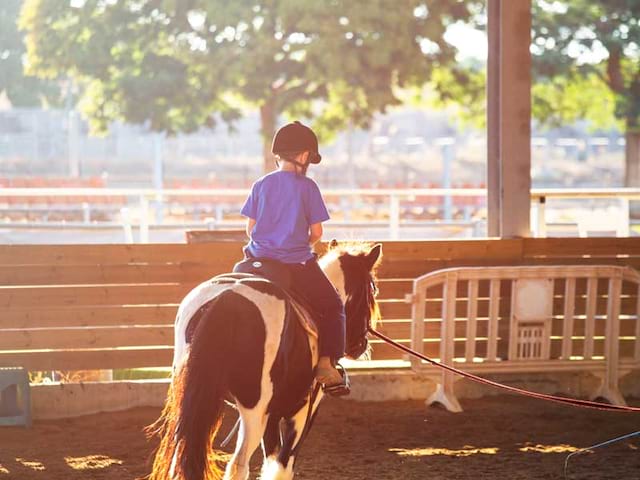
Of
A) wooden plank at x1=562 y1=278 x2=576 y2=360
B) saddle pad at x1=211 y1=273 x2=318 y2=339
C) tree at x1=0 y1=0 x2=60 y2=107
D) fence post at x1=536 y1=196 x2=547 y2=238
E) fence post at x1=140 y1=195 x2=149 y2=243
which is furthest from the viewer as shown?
tree at x1=0 y1=0 x2=60 y2=107

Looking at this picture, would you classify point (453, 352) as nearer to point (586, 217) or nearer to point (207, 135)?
point (586, 217)

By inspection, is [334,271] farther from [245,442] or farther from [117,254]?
[117,254]

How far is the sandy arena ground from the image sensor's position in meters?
6.25

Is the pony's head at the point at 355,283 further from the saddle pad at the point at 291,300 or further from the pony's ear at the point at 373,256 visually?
the saddle pad at the point at 291,300

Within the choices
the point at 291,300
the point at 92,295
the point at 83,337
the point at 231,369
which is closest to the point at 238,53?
the point at 92,295

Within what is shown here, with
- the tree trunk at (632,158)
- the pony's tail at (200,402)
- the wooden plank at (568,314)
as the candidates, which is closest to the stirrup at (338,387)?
the pony's tail at (200,402)

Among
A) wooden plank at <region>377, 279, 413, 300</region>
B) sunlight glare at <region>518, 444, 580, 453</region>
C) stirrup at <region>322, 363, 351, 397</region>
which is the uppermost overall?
wooden plank at <region>377, 279, 413, 300</region>

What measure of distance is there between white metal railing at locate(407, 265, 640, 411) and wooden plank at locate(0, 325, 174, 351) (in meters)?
2.07

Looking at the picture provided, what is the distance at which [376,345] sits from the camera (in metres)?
8.69

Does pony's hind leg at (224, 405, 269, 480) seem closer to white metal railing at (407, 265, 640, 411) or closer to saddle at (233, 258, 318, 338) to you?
saddle at (233, 258, 318, 338)

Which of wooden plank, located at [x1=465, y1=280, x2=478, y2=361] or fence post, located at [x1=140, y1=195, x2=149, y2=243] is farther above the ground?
fence post, located at [x1=140, y1=195, x2=149, y2=243]

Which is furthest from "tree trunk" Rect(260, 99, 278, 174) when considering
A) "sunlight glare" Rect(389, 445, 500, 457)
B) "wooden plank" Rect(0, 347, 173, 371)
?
"sunlight glare" Rect(389, 445, 500, 457)

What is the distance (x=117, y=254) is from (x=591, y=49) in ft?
66.6

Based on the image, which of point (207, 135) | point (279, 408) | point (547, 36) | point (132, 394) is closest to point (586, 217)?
point (132, 394)
